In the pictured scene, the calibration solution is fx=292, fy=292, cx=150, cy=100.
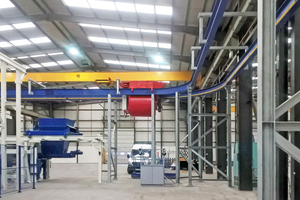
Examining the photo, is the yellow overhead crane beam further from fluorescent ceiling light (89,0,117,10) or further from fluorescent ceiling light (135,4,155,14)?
fluorescent ceiling light (135,4,155,14)

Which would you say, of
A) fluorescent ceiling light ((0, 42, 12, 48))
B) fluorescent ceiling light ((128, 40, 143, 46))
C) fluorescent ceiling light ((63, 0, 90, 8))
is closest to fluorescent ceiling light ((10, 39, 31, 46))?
fluorescent ceiling light ((0, 42, 12, 48))

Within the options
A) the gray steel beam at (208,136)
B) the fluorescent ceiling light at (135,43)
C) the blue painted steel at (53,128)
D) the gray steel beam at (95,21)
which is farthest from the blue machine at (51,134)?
the gray steel beam at (208,136)

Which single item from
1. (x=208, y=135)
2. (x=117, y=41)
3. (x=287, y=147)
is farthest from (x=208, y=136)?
(x=287, y=147)

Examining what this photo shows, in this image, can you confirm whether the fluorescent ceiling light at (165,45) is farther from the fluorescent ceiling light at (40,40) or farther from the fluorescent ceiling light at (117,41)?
the fluorescent ceiling light at (40,40)

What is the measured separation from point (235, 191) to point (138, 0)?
317 inches

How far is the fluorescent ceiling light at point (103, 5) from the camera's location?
1170 cm

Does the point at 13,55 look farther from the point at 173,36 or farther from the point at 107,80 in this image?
the point at 173,36

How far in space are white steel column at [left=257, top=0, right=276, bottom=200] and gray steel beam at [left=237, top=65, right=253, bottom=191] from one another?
740 cm

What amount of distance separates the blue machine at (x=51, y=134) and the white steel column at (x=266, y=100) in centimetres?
1105

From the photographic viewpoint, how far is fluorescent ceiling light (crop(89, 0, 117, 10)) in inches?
461

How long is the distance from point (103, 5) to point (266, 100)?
970cm

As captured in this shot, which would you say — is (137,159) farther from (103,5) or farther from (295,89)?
(295,89)

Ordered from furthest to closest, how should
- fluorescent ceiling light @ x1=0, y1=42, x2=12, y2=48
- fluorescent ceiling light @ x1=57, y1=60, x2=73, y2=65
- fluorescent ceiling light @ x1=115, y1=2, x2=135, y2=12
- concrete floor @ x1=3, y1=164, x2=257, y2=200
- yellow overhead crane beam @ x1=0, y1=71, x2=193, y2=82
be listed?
1. fluorescent ceiling light @ x1=57, y1=60, x2=73, y2=65
2. fluorescent ceiling light @ x1=0, y1=42, x2=12, y2=48
3. yellow overhead crane beam @ x1=0, y1=71, x2=193, y2=82
4. fluorescent ceiling light @ x1=115, y1=2, x2=135, y2=12
5. concrete floor @ x1=3, y1=164, x2=257, y2=200

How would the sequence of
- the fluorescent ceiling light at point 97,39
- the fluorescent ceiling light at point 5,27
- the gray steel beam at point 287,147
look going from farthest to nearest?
1. the fluorescent ceiling light at point 97,39
2. the fluorescent ceiling light at point 5,27
3. the gray steel beam at point 287,147
